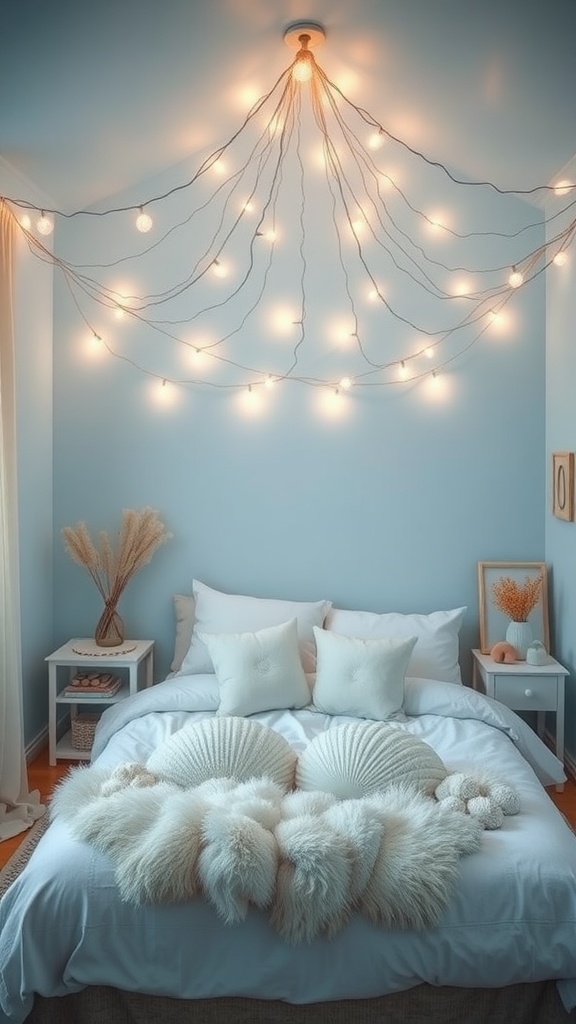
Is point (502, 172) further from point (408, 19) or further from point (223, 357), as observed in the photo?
point (223, 357)

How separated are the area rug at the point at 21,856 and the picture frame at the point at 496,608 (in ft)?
6.41

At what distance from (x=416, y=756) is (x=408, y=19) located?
224 cm

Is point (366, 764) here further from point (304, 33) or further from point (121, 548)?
point (304, 33)

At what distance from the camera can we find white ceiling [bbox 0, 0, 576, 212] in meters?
2.58

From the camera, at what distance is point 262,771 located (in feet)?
7.74

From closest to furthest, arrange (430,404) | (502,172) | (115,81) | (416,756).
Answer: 1. (416,756)
2. (115,81)
3. (502,172)
4. (430,404)

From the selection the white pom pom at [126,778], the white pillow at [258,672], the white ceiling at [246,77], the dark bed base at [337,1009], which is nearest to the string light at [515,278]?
the white ceiling at [246,77]

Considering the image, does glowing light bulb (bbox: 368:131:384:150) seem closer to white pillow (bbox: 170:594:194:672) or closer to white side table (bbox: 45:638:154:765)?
white pillow (bbox: 170:594:194:672)

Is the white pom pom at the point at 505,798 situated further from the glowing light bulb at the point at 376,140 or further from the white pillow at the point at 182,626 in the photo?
the glowing light bulb at the point at 376,140

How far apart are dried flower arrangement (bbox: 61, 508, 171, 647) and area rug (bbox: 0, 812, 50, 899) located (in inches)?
33.9

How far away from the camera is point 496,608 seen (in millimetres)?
3824

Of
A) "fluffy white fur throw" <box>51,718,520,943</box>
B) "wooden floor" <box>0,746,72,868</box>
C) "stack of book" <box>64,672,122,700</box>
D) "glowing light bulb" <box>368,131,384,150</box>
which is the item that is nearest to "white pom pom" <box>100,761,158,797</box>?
"fluffy white fur throw" <box>51,718,520,943</box>

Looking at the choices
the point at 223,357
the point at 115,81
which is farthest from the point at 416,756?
the point at 115,81

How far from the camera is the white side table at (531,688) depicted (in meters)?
3.46
